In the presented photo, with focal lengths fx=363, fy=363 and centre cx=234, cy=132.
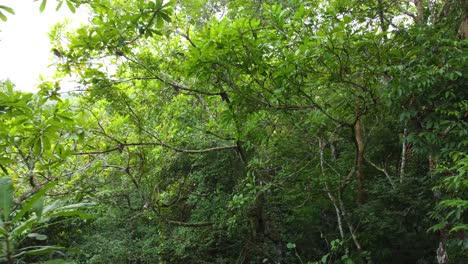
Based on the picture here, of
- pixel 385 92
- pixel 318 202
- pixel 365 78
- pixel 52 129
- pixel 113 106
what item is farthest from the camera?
pixel 318 202

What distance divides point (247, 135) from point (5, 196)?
10.0 feet

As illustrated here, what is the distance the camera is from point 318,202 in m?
4.62

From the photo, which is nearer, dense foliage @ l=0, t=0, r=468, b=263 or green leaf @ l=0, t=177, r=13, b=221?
green leaf @ l=0, t=177, r=13, b=221

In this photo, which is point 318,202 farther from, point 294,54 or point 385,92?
point 294,54

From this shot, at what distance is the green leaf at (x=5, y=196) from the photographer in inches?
34.9

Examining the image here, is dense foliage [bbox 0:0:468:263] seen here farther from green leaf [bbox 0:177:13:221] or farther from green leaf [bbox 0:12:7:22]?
green leaf [bbox 0:12:7:22]

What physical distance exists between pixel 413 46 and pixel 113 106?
9.00 feet

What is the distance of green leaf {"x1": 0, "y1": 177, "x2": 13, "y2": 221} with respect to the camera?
0.89 metres

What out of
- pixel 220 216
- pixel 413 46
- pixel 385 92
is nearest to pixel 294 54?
pixel 385 92

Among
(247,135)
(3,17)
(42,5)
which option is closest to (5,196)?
(3,17)

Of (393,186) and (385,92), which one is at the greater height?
(385,92)

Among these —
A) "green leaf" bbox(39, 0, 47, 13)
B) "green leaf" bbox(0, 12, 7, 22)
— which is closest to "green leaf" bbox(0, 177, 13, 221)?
"green leaf" bbox(0, 12, 7, 22)

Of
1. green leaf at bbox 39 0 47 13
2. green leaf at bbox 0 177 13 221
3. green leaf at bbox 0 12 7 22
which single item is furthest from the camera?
green leaf at bbox 39 0 47 13

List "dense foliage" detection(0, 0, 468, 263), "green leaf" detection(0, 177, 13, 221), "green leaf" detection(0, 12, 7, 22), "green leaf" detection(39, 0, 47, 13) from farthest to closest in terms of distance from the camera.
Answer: "dense foliage" detection(0, 0, 468, 263) < "green leaf" detection(39, 0, 47, 13) < "green leaf" detection(0, 12, 7, 22) < "green leaf" detection(0, 177, 13, 221)
